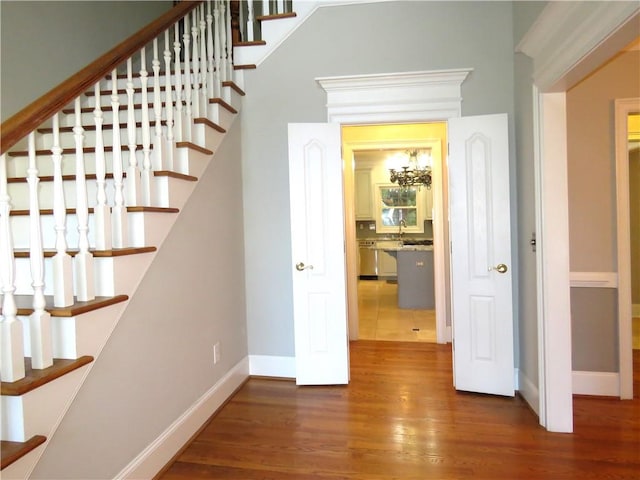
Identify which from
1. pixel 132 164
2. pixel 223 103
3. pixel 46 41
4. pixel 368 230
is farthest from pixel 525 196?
pixel 368 230

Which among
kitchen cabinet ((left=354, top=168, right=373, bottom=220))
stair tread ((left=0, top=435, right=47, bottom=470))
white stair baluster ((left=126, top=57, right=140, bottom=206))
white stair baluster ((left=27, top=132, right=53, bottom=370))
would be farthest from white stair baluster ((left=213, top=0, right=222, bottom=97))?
kitchen cabinet ((left=354, top=168, right=373, bottom=220))

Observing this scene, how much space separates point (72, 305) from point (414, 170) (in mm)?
6200

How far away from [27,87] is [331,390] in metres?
3.12

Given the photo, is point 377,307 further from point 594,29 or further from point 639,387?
point 594,29

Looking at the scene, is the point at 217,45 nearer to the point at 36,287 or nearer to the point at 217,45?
the point at 217,45

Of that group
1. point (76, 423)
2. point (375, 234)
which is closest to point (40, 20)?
point (76, 423)

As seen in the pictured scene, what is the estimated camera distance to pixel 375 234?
8.12m

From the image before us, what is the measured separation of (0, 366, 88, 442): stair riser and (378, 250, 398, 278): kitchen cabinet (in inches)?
280

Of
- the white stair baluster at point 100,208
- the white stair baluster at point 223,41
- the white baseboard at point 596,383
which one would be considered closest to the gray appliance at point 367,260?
the white baseboard at point 596,383

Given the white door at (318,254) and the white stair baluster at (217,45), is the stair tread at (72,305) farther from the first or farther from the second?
the white stair baluster at (217,45)

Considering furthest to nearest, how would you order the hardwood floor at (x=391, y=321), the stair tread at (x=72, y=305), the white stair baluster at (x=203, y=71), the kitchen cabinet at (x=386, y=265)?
the kitchen cabinet at (x=386, y=265), the hardwood floor at (x=391, y=321), the white stair baluster at (x=203, y=71), the stair tread at (x=72, y=305)

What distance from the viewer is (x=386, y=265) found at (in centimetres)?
813

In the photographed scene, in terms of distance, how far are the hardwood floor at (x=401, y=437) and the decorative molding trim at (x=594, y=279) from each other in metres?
0.82

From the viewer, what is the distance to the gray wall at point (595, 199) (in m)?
2.62
